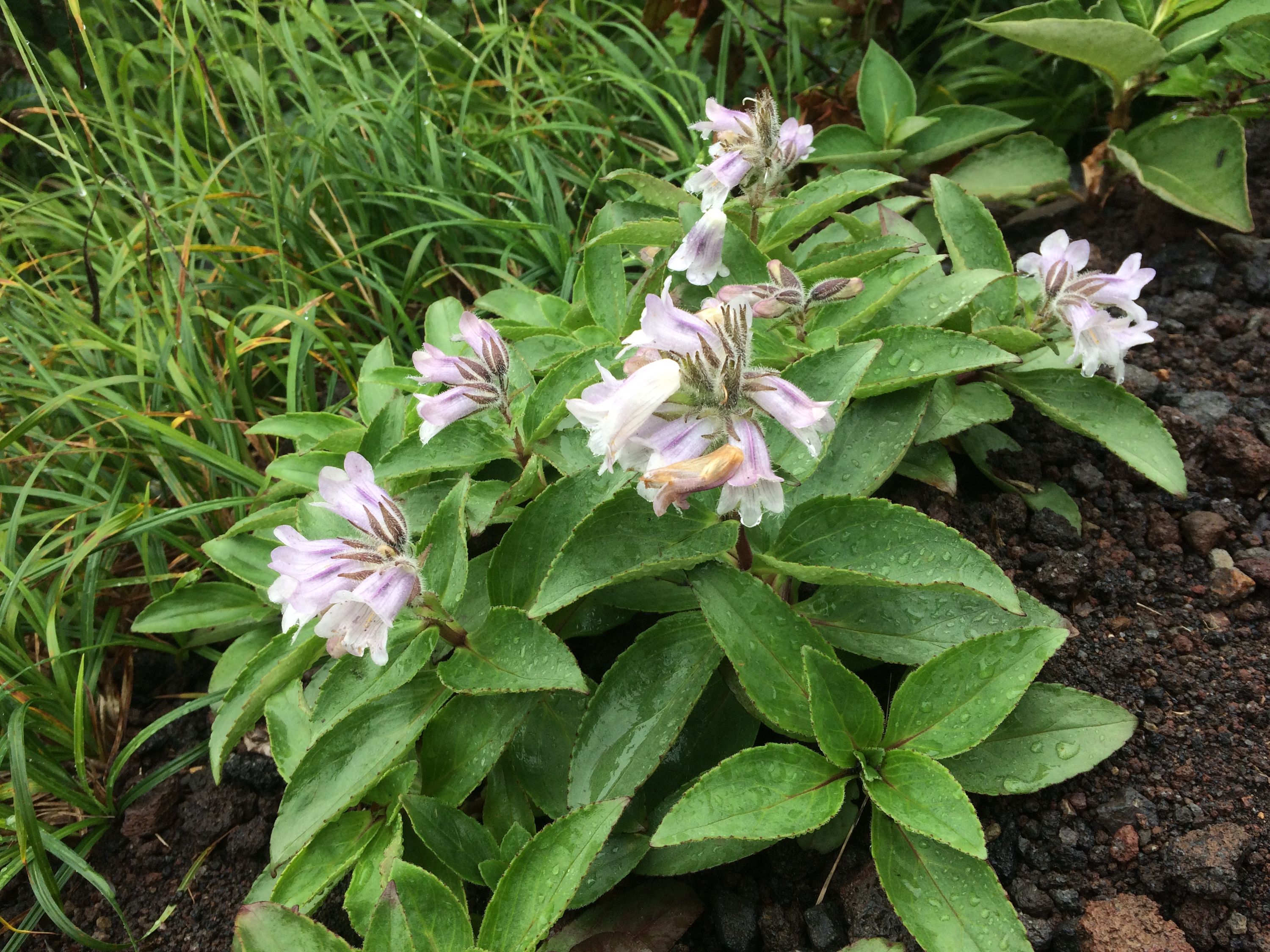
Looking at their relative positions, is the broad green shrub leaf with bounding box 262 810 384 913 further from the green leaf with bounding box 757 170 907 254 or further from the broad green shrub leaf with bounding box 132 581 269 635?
the green leaf with bounding box 757 170 907 254

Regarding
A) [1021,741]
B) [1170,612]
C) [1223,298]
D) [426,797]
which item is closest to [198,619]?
[426,797]

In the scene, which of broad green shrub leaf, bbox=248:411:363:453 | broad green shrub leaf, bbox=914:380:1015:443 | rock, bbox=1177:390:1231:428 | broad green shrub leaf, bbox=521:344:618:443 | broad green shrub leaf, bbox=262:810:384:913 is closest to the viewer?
broad green shrub leaf, bbox=262:810:384:913

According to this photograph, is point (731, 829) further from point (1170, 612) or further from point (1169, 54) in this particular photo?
point (1169, 54)

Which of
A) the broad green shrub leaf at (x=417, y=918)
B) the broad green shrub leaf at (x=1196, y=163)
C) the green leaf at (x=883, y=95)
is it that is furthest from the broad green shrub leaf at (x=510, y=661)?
the broad green shrub leaf at (x=1196, y=163)

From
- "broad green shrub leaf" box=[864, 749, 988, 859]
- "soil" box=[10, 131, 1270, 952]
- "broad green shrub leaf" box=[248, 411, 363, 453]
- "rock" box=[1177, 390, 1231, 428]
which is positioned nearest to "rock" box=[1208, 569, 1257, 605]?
"soil" box=[10, 131, 1270, 952]

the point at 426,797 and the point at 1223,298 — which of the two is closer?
the point at 426,797

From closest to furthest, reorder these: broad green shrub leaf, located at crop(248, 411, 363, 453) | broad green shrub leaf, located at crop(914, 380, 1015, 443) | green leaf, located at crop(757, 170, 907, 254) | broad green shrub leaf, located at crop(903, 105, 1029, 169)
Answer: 1. broad green shrub leaf, located at crop(914, 380, 1015, 443)
2. green leaf, located at crop(757, 170, 907, 254)
3. broad green shrub leaf, located at crop(248, 411, 363, 453)
4. broad green shrub leaf, located at crop(903, 105, 1029, 169)

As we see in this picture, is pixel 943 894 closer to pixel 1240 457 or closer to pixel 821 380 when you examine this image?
pixel 821 380

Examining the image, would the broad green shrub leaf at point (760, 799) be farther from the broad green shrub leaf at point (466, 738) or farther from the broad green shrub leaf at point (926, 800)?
the broad green shrub leaf at point (466, 738)
